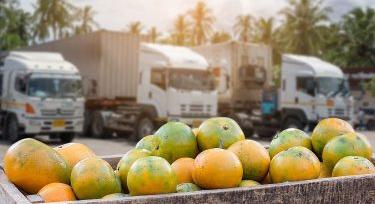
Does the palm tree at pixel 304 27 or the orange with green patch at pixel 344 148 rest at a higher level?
the palm tree at pixel 304 27

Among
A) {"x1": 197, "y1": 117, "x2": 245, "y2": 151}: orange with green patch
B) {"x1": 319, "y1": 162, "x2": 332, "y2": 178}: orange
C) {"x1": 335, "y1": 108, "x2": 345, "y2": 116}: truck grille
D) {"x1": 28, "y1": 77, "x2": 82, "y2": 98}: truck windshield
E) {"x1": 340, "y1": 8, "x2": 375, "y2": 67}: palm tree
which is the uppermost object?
{"x1": 340, "y1": 8, "x2": 375, "y2": 67}: palm tree

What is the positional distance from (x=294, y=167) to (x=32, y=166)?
134 cm

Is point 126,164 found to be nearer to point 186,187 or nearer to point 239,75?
point 186,187

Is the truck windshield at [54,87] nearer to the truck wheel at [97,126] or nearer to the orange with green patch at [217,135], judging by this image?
the truck wheel at [97,126]

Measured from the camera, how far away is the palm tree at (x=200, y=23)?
54.9m

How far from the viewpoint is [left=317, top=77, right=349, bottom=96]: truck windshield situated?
57.9 ft

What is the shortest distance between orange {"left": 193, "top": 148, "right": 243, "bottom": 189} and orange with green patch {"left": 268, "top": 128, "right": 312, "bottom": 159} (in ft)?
2.02

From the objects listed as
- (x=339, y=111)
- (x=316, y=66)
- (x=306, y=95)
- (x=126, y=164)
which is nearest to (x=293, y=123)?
(x=306, y=95)

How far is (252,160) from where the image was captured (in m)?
2.98

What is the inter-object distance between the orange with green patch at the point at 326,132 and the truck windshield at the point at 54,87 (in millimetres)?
12831

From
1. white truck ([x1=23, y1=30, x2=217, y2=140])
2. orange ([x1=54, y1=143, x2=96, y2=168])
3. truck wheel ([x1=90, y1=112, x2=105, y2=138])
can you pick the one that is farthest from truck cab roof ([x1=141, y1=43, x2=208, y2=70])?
orange ([x1=54, y1=143, x2=96, y2=168])

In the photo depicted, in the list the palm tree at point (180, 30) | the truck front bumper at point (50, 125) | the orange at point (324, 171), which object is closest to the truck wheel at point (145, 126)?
the truck front bumper at point (50, 125)

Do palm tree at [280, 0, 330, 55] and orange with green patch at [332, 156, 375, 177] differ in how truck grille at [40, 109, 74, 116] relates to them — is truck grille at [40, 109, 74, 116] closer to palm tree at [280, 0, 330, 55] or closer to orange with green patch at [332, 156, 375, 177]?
orange with green patch at [332, 156, 375, 177]

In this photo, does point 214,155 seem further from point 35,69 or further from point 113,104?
point 113,104
